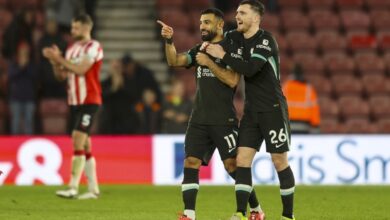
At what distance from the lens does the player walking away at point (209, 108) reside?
8.45 m

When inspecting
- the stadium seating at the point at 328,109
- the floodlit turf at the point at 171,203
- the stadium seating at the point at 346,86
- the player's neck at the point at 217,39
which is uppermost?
the player's neck at the point at 217,39

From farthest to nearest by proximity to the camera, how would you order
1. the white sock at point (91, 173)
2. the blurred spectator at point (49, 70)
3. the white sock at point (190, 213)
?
the blurred spectator at point (49, 70), the white sock at point (91, 173), the white sock at point (190, 213)

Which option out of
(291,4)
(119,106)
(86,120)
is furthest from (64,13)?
(86,120)

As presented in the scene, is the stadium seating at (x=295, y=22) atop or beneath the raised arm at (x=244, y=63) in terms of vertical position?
atop

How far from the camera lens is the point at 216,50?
839 centimetres

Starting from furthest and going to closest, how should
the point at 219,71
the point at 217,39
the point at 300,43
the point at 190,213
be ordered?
the point at 300,43
the point at 217,39
the point at 219,71
the point at 190,213

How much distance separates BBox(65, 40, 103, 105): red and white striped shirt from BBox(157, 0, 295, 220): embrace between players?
9.29ft

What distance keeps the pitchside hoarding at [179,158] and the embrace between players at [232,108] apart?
536 cm

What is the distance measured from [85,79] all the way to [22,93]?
14.5 feet

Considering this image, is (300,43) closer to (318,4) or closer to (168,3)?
(318,4)

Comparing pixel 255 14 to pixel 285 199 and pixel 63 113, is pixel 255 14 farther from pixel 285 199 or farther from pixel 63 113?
pixel 63 113

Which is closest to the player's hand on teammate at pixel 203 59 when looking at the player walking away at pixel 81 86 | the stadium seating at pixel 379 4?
the player walking away at pixel 81 86

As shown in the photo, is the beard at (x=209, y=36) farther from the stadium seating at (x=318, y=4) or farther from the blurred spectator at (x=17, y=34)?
the stadium seating at (x=318, y=4)

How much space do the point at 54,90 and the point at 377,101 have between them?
5265 mm
